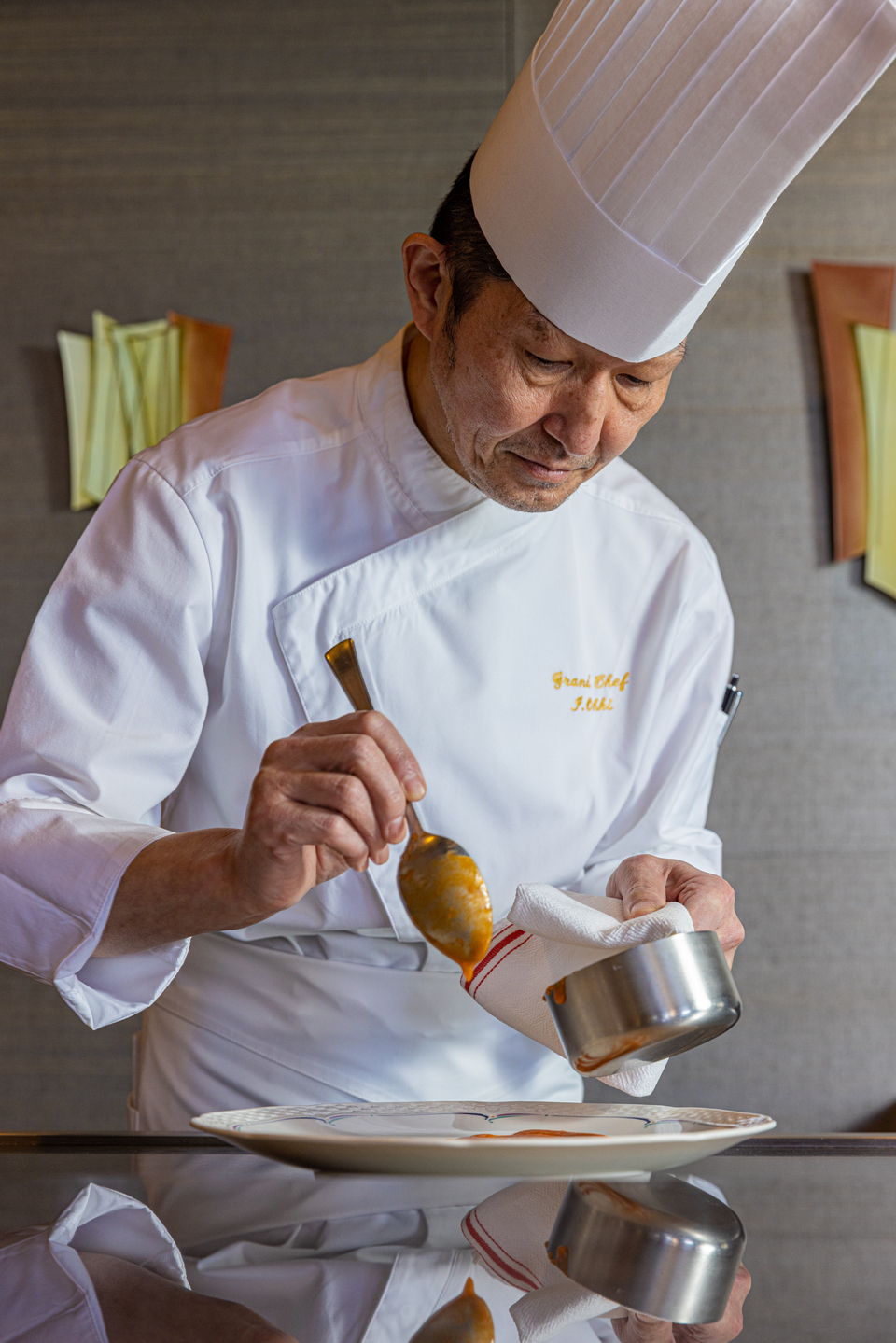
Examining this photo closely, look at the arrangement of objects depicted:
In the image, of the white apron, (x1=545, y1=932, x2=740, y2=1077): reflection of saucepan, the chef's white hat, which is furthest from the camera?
the white apron

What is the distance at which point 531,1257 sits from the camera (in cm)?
65

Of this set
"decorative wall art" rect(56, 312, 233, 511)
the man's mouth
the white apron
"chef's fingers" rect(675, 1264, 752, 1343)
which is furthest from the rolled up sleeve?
"decorative wall art" rect(56, 312, 233, 511)

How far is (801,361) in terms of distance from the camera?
2352 millimetres

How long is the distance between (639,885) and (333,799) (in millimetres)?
341

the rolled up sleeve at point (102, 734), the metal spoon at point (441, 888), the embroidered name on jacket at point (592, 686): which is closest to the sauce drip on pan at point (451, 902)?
the metal spoon at point (441, 888)

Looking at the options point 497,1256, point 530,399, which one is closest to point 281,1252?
point 497,1256

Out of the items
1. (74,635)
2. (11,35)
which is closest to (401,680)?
(74,635)

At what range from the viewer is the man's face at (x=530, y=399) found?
1027mm

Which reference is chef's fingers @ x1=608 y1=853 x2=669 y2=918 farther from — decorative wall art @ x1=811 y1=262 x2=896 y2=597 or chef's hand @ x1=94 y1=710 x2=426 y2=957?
decorative wall art @ x1=811 y1=262 x2=896 y2=597

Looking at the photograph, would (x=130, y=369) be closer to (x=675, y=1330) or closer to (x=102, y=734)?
(x=102, y=734)

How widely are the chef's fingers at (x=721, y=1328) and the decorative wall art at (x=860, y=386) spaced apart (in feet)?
6.35

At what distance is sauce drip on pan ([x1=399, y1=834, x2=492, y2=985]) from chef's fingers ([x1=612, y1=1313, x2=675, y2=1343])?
1.39 ft

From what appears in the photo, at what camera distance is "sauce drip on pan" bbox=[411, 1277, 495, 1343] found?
554 millimetres

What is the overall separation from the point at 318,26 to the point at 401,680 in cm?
169
